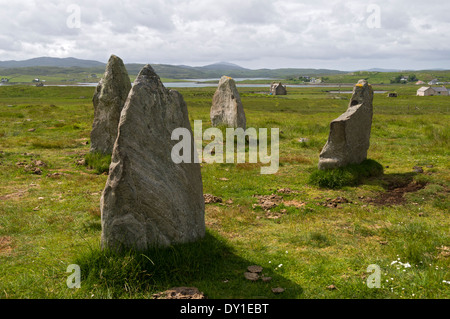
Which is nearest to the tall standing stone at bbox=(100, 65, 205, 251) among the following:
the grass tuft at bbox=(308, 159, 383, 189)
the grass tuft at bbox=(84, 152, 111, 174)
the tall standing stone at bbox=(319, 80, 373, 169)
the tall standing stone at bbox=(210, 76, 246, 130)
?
the grass tuft at bbox=(308, 159, 383, 189)

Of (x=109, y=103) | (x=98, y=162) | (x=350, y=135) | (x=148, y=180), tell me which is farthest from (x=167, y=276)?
(x=109, y=103)

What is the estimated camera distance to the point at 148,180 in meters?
6.74

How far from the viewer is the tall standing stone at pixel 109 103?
15.4m

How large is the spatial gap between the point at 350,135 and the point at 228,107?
11.0 m

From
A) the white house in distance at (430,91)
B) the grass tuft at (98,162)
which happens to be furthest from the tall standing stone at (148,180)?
the white house in distance at (430,91)

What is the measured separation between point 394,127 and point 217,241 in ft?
72.9

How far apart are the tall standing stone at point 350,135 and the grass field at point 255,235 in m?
1.02

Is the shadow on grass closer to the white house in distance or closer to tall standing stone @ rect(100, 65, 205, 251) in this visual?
tall standing stone @ rect(100, 65, 205, 251)

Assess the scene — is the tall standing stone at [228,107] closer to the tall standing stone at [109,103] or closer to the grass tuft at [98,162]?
the tall standing stone at [109,103]

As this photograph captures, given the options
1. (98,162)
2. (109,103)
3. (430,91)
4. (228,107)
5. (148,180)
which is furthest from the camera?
(430,91)

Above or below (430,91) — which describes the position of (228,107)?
below

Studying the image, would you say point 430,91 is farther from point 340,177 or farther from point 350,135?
point 340,177
